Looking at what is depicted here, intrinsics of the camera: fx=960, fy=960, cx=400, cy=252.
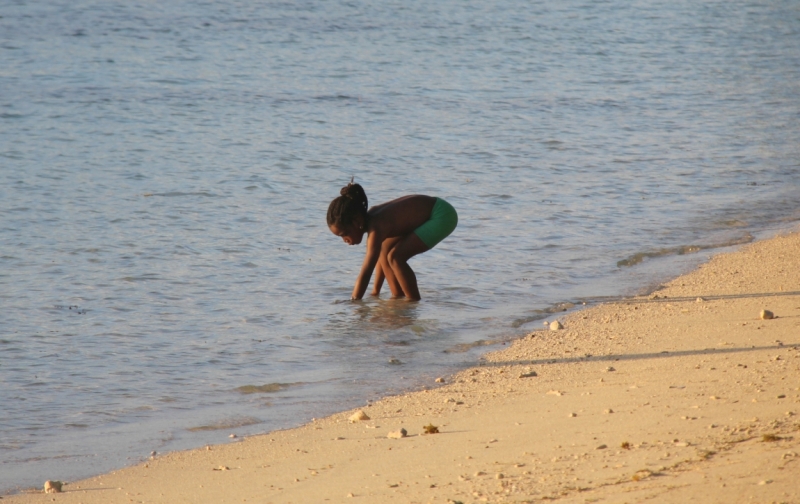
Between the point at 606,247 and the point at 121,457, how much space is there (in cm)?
581

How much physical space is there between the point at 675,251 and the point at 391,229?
310cm

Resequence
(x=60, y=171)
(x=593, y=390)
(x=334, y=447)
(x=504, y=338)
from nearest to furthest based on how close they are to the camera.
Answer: (x=334, y=447) < (x=593, y=390) < (x=504, y=338) < (x=60, y=171)

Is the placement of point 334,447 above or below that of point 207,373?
above

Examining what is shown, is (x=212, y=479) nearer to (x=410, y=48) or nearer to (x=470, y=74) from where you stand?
(x=470, y=74)

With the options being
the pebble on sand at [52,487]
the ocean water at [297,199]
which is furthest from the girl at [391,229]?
the pebble on sand at [52,487]

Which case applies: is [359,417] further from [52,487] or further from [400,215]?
[400,215]

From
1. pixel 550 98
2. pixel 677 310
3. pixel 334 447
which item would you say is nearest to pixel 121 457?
pixel 334 447

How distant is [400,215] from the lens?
7473mm

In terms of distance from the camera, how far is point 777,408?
408 cm

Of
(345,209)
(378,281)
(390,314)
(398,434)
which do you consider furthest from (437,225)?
(398,434)

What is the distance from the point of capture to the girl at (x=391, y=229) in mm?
7023

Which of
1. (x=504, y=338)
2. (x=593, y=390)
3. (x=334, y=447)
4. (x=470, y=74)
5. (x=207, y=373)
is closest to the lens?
(x=334, y=447)

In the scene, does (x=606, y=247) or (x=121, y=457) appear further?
(x=606, y=247)

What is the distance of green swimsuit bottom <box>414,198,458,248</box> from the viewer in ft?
24.9
